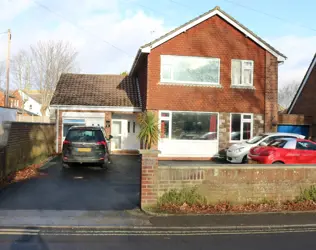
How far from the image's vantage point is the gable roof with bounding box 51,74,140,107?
2017cm

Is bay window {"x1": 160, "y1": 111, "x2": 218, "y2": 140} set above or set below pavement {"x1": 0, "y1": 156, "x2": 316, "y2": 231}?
above

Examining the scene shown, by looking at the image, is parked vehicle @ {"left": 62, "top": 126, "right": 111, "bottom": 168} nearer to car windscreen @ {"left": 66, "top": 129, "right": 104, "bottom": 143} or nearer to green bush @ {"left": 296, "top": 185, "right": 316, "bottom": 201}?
car windscreen @ {"left": 66, "top": 129, "right": 104, "bottom": 143}

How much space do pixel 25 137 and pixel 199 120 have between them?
349 inches

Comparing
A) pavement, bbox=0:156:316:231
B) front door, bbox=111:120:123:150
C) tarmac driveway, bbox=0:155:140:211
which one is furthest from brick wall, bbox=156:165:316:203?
front door, bbox=111:120:123:150

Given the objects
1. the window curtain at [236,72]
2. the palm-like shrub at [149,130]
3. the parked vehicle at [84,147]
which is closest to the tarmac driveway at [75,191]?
the parked vehicle at [84,147]

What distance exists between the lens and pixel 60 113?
1977 centimetres

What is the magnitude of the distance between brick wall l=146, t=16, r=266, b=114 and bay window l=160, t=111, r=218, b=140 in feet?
1.20

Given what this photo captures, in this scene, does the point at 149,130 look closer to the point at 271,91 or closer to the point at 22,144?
the point at 22,144

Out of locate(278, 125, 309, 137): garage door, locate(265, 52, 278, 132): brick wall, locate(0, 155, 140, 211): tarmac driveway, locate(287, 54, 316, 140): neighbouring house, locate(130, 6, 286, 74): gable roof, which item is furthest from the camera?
locate(287, 54, 316, 140): neighbouring house

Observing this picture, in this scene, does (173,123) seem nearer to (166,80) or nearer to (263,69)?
(166,80)

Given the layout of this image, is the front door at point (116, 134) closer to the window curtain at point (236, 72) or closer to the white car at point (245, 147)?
the window curtain at point (236, 72)

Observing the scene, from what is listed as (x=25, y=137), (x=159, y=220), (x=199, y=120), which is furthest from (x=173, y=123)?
(x=159, y=220)

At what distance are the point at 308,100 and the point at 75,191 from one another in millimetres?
17763

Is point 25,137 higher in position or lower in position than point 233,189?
higher
